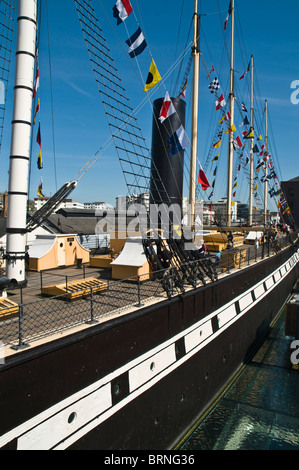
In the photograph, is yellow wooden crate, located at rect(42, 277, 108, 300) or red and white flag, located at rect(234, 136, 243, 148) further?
red and white flag, located at rect(234, 136, 243, 148)

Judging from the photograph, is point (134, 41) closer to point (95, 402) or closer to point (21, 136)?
point (21, 136)

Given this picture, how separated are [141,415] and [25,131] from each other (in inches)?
296

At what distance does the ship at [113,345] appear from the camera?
450cm

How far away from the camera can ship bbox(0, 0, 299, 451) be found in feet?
14.8

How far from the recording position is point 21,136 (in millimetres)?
8008

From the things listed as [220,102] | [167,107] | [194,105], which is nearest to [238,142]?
[220,102]

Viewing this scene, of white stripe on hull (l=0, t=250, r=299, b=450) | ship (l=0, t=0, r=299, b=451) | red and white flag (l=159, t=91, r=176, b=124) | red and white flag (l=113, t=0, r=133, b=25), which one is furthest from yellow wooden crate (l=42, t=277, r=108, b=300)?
red and white flag (l=113, t=0, r=133, b=25)

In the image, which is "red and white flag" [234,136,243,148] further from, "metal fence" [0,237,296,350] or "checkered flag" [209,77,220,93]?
"metal fence" [0,237,296,350]

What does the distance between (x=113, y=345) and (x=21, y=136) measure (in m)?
5.95

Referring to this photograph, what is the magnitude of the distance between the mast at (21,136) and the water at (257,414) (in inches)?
271

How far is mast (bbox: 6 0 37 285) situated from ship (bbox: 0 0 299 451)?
0.03 metres

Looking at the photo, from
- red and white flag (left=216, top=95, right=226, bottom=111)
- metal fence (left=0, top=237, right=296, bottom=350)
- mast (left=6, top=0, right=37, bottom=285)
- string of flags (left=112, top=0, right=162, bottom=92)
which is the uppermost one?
red and white flag (left=216, top=95, right=226, bottom=111)

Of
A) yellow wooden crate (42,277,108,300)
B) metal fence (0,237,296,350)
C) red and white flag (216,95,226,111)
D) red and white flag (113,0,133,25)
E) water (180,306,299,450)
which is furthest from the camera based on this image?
red and white flag (216,95,226,111)

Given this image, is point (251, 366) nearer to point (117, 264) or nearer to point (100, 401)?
point (117, 264)
